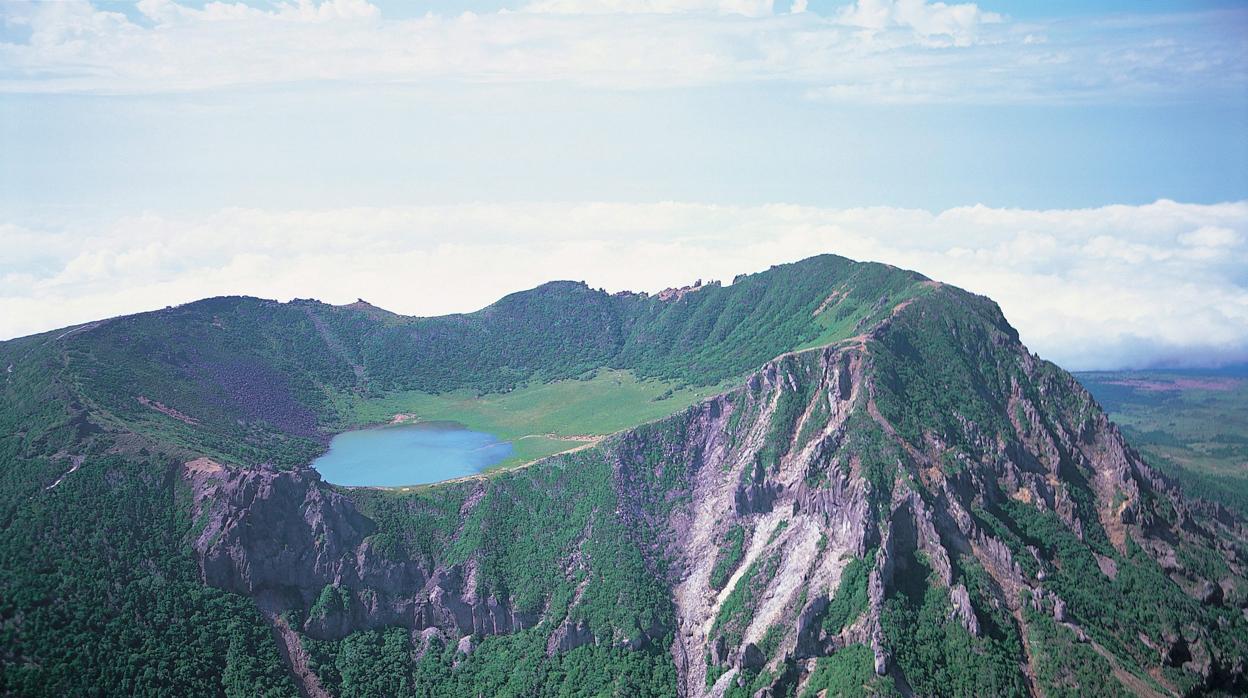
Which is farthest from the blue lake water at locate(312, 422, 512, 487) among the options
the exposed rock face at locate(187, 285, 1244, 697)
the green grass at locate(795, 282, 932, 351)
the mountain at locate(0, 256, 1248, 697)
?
the green grass at locate(795, 282, 932, 351)

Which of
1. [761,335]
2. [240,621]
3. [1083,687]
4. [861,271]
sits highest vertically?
[861,271]

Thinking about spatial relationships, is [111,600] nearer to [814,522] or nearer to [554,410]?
[814,522]

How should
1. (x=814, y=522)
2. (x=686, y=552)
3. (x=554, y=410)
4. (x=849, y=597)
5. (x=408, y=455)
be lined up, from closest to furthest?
1. (x=849, y=597)
2. (x=814, y=522)
3. (x=686, y=552)
4. (x=408, y=455)
5. (x=554, y=410)

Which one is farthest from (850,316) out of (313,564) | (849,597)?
(313,564)

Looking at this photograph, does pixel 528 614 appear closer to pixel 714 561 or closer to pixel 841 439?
pixel 714 561

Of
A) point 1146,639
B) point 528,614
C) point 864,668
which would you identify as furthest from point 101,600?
point 1146,639

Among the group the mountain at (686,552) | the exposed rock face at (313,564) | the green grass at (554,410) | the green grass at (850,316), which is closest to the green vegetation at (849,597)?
the mountain at (686,552)
